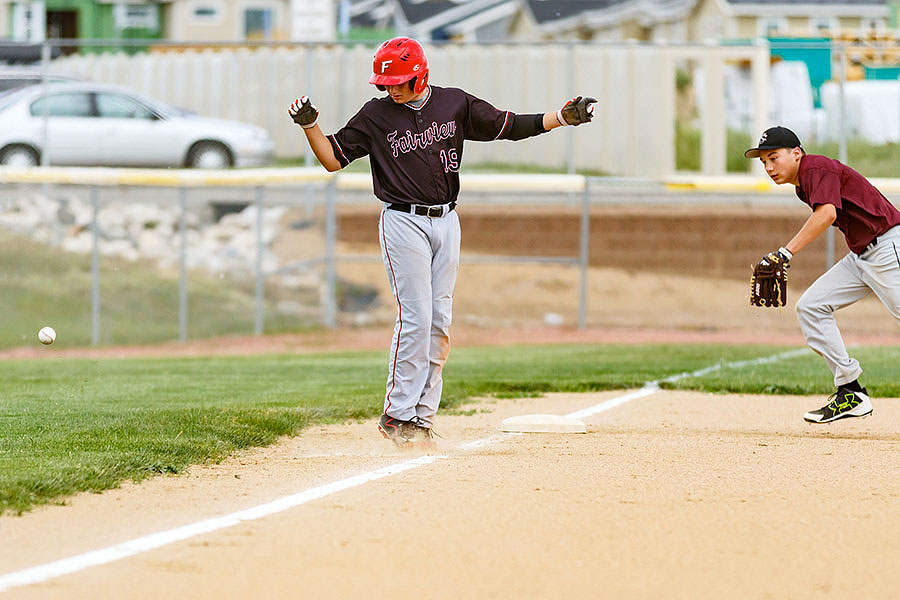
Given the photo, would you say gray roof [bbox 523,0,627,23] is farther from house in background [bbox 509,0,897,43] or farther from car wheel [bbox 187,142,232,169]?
car wheel [bbox 187,142,232,169]

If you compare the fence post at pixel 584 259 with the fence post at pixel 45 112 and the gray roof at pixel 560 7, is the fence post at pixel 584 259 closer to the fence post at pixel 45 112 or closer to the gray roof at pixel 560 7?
the fence post at pixel 45 112

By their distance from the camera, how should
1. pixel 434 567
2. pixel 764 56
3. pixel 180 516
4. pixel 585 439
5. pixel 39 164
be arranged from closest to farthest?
pixel 434 567
pixel 180 516
pixel 585 439
pixel 39 164
pixel 764 56

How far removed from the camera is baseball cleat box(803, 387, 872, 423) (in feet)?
25.2

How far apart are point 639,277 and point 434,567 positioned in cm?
1523

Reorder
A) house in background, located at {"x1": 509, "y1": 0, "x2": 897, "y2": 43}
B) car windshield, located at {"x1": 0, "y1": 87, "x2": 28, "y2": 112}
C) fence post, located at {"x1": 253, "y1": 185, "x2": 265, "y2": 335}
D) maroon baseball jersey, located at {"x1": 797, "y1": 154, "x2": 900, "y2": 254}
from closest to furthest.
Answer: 1. maroon baseball jersey, located at {"x1": 797, "y1": 154, "x2": 900, "y2": 254}
2. fence post, located at {"x1": 253, "y1": 185, "x2": 265, "y2": 335}
3. car windshield, located at {"x1": 0, "y1": 87, "x2": 28, "y2": 112}
4. house in background, located at {"x1": 509, "y1": 0, "x2": 897, "y2": 43}

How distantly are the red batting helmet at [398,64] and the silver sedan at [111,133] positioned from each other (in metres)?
12.4

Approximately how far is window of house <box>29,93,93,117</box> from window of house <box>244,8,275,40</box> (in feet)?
93.8

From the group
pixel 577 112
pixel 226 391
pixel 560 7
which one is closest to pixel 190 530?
pixel 577 112

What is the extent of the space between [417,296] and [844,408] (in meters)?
2.59

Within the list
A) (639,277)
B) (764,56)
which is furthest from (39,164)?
(764,56)

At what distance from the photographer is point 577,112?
269 inches

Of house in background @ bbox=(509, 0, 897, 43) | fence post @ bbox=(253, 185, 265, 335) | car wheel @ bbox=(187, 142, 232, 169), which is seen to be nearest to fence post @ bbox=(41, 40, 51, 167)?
car wheel @ bbox=(187, 142, 232, 169)

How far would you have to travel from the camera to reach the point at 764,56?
21.0 metres

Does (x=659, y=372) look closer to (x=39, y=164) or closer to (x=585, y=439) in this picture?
(x=585, y=439)
